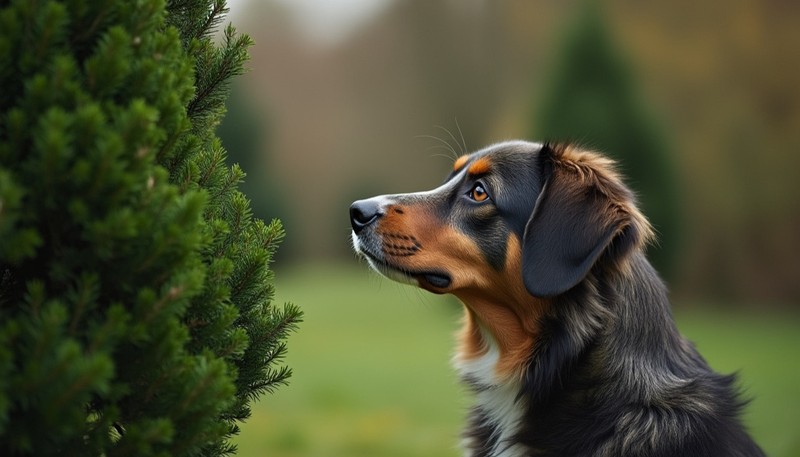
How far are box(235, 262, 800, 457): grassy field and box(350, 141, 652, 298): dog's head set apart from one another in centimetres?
90

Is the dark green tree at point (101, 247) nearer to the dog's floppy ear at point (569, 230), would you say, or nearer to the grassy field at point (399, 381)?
the dog's floppy ear at point (569, 230)

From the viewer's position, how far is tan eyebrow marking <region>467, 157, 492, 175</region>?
4860 millimetres

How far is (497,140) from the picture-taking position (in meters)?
11.6

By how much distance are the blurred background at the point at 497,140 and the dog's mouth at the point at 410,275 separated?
87 cm

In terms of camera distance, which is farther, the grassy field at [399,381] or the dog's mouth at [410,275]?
the grassy field at [399,381]

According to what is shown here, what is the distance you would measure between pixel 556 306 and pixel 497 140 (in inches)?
293

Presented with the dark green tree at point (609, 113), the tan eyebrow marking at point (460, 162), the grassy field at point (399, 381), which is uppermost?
the dark green tree at point (609, 113)

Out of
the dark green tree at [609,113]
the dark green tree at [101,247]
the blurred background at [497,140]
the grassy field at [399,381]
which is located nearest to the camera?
the dark green tree at [101,247]

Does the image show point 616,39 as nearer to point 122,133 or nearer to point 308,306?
point 308,306

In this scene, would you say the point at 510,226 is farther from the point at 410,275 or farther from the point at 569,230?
the point at 410,275

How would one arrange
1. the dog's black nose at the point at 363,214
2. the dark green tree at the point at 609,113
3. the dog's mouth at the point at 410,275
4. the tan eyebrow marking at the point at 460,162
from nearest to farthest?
the dog's mouth at the point at 410,275, the dog's black nose at the point at 363,214, the tan eyebrow marking at the point at 460,162, the dark green tree at the point at 609,113

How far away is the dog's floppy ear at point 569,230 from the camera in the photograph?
165 inches

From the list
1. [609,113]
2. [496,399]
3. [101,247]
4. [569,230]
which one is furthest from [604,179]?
[609,113]

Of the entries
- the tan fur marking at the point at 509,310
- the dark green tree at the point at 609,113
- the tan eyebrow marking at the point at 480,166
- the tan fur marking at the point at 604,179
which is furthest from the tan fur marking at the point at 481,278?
the dark green tree at the point at 609,113
